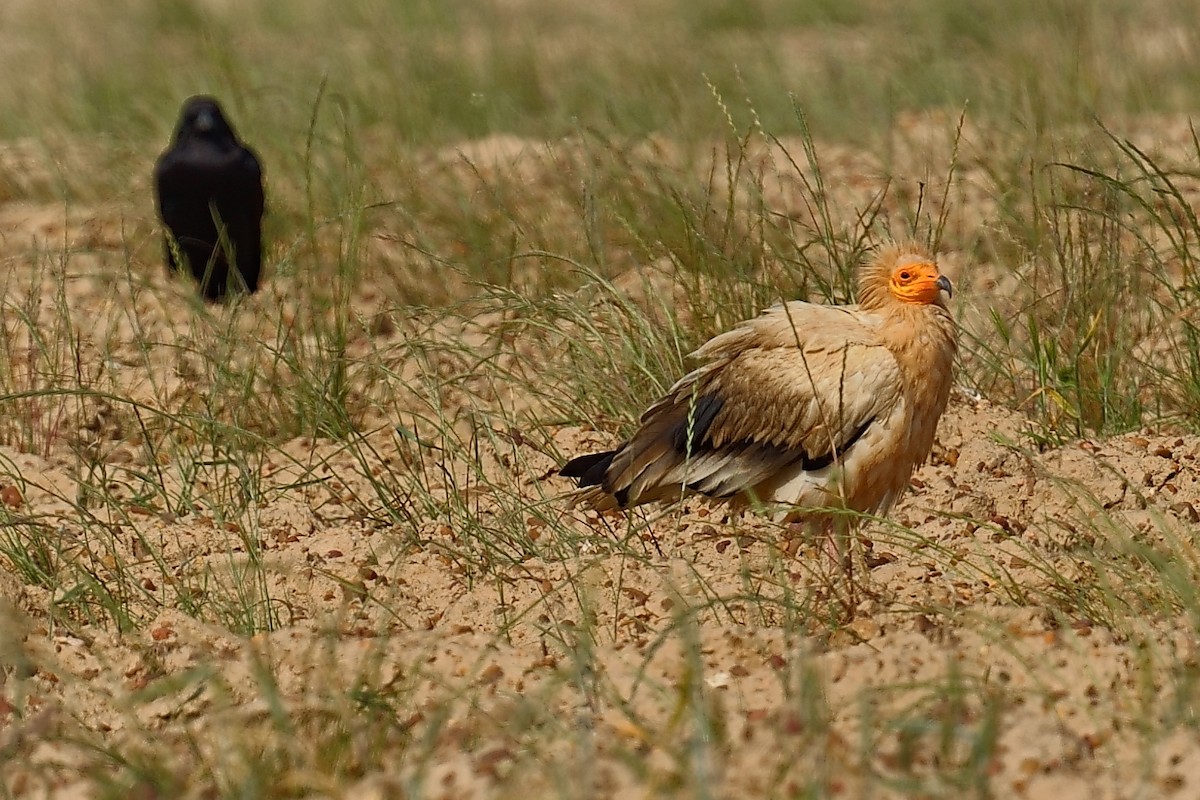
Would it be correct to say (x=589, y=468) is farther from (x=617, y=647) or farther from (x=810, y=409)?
(x=617, y=647)

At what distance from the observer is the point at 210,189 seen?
751 centimetres

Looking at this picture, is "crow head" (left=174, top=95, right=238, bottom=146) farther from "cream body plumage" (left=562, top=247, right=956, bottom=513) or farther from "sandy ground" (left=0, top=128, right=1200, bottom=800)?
"cream body plumage" (left=562, top=247, right=956, bottom=513)

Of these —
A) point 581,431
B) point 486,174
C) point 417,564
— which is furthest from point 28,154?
point 417,564

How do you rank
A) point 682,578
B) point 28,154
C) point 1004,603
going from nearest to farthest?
point 1004,603 → point 682,578 → point 28,154

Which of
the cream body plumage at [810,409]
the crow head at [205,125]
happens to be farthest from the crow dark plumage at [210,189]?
the cream body plumage at [810,409]

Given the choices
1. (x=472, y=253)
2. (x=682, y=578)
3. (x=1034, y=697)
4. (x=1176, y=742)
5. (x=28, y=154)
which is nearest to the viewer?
(x=1176, y=742)

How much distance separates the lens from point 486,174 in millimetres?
8164

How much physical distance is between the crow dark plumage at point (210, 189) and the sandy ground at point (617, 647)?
2155mm

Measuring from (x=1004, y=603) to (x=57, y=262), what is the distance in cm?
467

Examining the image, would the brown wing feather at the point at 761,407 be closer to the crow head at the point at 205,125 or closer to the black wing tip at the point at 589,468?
the black wing tip at the point at 589,468

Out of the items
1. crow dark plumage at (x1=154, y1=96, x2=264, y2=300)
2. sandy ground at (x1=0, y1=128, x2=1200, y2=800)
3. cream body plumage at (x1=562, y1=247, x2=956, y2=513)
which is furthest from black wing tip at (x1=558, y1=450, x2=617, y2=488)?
crow dark plumage at (x1=154, y1=96, x2=264, y2=300)

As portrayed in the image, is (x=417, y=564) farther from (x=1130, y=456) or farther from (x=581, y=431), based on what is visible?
(x=1130, y=456)

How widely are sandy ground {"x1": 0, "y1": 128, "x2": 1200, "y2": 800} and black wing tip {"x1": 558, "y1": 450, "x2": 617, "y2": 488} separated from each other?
0.35ft

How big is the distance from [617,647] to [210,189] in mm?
4324
